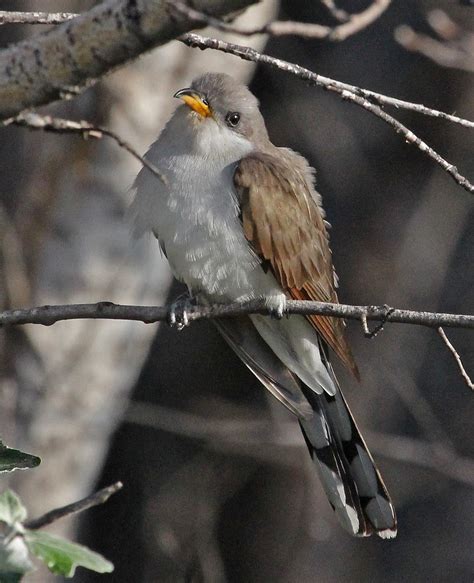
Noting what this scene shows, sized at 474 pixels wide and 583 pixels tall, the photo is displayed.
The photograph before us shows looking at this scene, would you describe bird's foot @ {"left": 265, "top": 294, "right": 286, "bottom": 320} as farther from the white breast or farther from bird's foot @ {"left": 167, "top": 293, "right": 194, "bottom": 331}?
bird's foot @ {"left": 167, "top": 293, "right": 194, "bottom": 331}

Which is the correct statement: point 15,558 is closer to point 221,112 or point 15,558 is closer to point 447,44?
point 221,112

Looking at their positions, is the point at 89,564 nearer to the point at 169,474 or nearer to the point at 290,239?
the point at 290,239

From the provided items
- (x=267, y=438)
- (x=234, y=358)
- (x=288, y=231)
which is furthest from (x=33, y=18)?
(x=234, y=358)

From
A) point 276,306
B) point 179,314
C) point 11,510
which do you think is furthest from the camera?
point 276,306

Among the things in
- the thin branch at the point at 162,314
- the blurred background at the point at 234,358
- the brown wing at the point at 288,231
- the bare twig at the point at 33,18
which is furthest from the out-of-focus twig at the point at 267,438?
the bare twig at the point at 33,18

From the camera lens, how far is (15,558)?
5.92 feet

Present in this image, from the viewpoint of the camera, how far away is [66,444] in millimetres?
6023

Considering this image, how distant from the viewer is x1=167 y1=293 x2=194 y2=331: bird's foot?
11.5 feet

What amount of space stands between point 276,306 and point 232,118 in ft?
3.11

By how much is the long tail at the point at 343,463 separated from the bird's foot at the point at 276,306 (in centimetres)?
63

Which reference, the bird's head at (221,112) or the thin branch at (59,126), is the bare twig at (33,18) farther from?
the bird's head at (221,112)

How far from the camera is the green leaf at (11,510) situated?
1.89 m

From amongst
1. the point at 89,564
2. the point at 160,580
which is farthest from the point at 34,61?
the point at 160,580

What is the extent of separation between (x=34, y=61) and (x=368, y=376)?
589 cm
